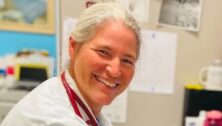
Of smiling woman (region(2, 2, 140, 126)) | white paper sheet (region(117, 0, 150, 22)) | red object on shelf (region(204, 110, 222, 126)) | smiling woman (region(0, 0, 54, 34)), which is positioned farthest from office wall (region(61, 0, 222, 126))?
smiling woman (region(2, 2, 140, 126))

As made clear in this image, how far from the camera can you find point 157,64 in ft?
5.00

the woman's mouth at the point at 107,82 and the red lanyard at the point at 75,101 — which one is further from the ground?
the woman's mouth at the point at 107,82

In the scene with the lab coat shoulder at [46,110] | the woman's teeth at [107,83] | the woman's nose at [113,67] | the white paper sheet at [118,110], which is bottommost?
the white paper sheet at [118,110]

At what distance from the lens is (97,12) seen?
0.88m

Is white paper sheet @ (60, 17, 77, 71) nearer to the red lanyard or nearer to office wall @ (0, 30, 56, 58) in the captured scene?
office wall @ (0, 30, 56, 58)

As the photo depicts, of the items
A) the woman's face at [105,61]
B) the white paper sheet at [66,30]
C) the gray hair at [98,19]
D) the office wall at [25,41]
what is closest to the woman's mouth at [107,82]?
the woman's face at [105,61]

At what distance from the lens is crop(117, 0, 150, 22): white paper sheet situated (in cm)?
146

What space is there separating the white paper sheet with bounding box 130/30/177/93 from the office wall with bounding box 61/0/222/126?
22mm

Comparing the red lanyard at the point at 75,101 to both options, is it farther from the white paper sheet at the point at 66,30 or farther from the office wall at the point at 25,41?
the office wall at the point at 25,41

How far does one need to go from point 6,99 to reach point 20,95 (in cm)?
6

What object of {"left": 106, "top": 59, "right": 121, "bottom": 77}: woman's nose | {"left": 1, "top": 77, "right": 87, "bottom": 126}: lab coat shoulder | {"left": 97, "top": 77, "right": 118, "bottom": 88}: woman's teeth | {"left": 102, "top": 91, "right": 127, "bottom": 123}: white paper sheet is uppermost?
{"left": 106, "top": 59, "right": 121, "bottom": 77}: woman's nose

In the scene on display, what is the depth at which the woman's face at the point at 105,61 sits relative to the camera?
33.6 inches

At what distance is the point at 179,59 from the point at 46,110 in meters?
0.83

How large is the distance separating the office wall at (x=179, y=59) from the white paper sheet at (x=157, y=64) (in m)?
0.02
